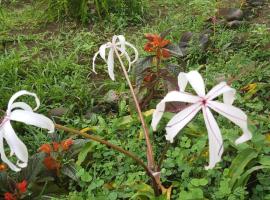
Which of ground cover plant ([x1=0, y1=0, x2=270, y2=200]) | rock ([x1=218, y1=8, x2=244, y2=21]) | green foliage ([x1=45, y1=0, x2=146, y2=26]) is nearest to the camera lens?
ground cover plant ([x1=0, y1=0, x2=270, y2=200])

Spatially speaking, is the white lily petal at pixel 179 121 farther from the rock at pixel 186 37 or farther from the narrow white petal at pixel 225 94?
the rock at pixel 186 37

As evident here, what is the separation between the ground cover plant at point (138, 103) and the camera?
1989 millimetres

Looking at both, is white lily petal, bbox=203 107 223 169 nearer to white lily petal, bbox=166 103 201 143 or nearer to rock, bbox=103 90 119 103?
white lily petal, bbox=166 103 201 143

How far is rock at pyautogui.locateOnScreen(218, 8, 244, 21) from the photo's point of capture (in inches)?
163

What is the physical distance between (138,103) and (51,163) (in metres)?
0.53

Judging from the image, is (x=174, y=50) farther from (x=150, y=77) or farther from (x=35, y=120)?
(x=35, y=120)

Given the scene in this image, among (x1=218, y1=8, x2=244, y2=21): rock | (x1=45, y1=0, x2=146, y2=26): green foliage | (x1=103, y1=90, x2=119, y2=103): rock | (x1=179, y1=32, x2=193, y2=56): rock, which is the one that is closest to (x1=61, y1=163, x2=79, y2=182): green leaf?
(x1=103, y1=90, x2=119, y2=103): rock

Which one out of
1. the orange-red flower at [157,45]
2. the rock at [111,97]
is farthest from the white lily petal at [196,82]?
the rock at [111,97]

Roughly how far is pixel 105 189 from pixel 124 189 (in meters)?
0.10

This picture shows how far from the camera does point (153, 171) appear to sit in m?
2.16

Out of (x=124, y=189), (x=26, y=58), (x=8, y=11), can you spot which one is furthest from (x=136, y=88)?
(x=8, y=11)

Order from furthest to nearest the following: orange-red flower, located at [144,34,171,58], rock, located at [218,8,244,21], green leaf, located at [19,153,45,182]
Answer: rock, located at [218,8,244,21] → orange-red flower, located at [144,34,171,58] → green leaf, located at [19,153,45,182]

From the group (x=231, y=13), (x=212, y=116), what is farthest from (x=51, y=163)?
(x=231, y=13)

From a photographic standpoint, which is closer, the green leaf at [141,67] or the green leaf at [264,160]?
the green leaf at [264,160]
